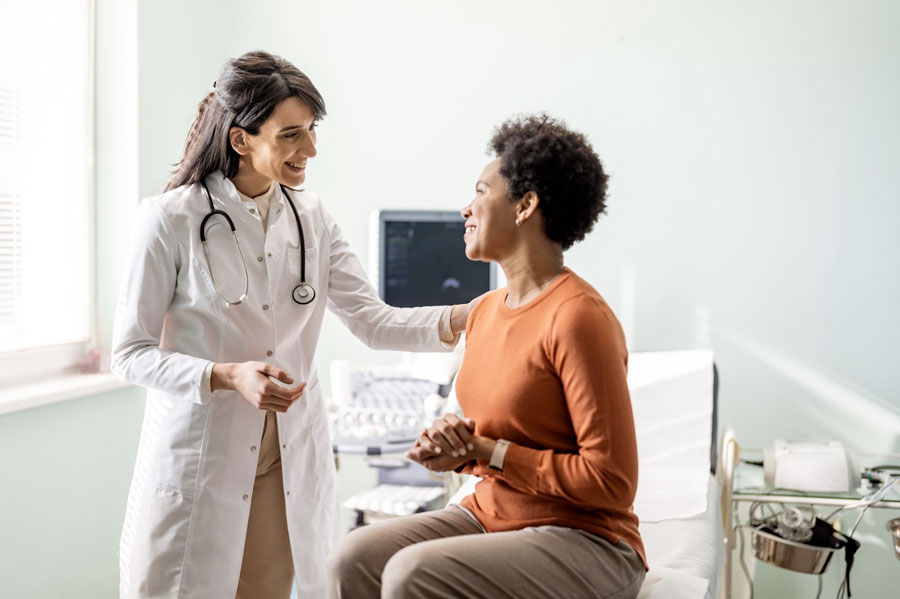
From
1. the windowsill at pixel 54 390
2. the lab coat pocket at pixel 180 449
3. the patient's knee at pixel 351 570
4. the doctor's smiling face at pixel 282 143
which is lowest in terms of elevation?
the patient's knee at pixel 351 570

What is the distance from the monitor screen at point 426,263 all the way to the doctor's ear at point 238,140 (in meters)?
1.22

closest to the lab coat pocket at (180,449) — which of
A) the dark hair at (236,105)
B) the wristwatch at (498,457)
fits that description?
the dark hair at (236,105)

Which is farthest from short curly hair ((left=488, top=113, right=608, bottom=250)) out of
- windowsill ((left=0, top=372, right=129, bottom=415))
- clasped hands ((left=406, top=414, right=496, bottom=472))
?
windowsill ((left=0, top=372, right=129, bottom=415))

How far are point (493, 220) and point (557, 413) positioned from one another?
1.14 feet

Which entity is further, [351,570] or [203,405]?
[203,405]

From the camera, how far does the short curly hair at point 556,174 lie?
1413 millimetres

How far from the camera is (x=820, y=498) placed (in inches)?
86.7

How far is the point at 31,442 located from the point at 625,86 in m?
2.11

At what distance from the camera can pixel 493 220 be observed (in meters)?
1.44

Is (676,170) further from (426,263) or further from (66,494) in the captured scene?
(66,494)

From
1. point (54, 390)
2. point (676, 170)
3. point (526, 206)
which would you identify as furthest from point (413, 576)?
point (676, 170)

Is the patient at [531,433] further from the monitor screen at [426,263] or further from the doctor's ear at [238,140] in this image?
the monitor screen at [426,263]

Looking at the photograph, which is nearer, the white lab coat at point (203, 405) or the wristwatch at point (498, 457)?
the wristwatch at point (498, 457)

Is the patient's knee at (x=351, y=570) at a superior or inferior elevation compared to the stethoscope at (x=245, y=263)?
inferior
